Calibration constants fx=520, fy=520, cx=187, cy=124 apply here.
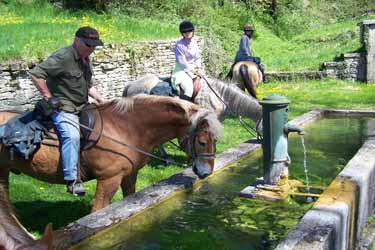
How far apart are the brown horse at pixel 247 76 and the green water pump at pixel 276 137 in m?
5.85

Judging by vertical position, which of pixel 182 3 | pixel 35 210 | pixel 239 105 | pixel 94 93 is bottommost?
pixel 35 210

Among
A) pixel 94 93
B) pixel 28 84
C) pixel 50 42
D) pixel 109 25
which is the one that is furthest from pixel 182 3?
pixel 94 93

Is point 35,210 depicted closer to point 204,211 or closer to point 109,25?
point 204,211

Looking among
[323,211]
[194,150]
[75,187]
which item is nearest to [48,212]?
[75,187]

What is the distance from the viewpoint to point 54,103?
5312mm

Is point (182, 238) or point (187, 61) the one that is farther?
point (187, 61)

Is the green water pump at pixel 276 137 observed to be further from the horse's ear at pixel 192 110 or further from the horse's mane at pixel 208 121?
the horse's ear at pixel 192 110

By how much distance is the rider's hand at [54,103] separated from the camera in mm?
5312

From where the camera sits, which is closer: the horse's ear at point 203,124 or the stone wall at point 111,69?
the horse's ear at point 203,124

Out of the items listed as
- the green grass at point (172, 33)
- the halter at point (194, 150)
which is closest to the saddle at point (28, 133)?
the halter at point (194, 150)

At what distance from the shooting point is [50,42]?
13273 mm

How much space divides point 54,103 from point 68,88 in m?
0.38

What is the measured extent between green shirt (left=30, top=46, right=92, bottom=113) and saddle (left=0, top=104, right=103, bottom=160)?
201 millimetres

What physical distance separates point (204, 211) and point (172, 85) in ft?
11.0
